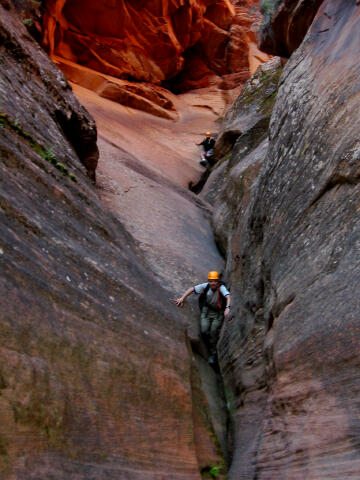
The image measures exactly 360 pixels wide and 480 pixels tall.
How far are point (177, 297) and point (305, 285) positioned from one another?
3.94m

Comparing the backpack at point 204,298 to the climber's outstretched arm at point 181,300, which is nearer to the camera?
the climber's outstretched arm at point 181,300

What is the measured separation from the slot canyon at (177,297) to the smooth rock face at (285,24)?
0.21ft

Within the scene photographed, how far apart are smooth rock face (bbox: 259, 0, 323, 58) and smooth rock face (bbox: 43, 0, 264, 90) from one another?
11006 mm

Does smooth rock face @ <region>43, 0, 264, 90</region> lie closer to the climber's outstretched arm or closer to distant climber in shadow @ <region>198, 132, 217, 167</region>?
distant climber in shadow @ <region>198, 132, 217, 167</region>

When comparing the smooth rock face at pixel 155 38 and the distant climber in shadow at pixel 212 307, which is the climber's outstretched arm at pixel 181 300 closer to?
the distant climber in shadow at pixel 212 307

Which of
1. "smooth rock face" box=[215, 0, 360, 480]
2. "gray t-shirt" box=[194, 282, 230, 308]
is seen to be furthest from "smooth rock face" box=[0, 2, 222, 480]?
"gray t-shirt" box=[194, 282, 230, 308]

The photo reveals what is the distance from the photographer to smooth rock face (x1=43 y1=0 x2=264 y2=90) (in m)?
24.0

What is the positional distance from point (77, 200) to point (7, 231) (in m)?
1.96

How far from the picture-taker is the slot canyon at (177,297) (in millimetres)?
5027

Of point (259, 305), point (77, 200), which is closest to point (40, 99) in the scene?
point (77, 200)

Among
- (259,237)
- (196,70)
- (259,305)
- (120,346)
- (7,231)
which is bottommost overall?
(120,346)

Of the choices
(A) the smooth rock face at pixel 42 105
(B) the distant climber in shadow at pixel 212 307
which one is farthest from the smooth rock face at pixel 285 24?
(B) the distant climber in shadow at pixel 212 307

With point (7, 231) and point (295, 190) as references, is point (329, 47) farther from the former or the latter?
point (7, 231)

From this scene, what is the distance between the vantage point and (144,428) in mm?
5812
